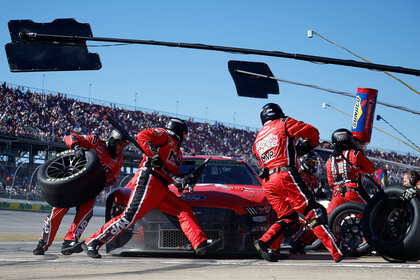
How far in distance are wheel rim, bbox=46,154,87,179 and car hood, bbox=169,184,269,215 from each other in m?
1.18

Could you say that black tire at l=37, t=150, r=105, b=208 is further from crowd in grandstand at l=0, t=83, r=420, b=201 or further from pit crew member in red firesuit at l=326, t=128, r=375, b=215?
crowd in grandstand at l=0, t=83, r=420, b=201

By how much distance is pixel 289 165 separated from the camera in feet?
19.2

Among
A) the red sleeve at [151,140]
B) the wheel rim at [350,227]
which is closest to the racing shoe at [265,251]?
the red sleeve at [151,140]

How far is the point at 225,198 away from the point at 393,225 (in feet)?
6.12

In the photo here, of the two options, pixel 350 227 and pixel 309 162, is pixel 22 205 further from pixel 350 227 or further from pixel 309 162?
pixel 350 227

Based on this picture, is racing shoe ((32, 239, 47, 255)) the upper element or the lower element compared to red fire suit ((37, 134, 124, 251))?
lower

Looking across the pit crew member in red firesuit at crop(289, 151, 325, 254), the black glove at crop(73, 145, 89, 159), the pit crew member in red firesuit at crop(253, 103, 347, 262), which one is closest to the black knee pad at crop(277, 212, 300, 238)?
the pit crew member in red firesuit at crop(253, 103, 347, 262)

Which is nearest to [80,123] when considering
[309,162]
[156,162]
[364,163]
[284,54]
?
[309,162]

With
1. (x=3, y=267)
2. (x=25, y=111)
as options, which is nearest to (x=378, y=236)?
(x=3, y=267)

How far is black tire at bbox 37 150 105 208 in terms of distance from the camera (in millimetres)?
6352

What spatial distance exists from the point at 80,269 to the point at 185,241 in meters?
1.78

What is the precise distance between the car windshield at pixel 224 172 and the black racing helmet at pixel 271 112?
1356 millimetres

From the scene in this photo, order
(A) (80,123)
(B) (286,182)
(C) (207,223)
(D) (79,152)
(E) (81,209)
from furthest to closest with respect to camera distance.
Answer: (A) (80,123) < (E) (81,209) < (D) (79,152) < (C) (207,223) < (B) (286,182)

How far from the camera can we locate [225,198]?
6438mm
